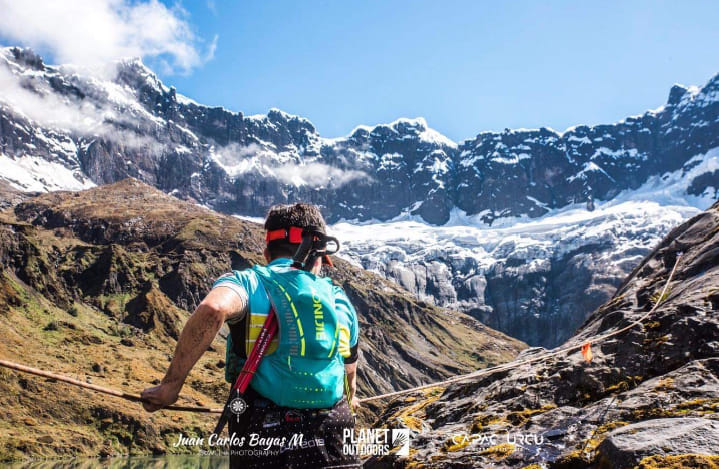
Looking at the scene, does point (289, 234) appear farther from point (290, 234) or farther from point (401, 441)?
point (401, 441)

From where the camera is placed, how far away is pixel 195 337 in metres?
4.02

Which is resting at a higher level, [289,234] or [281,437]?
[289,234]

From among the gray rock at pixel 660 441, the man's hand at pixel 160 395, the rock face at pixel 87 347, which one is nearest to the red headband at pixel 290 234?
the man's hand at pixel 160 395

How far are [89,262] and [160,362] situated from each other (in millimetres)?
66045

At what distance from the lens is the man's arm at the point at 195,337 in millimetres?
4004

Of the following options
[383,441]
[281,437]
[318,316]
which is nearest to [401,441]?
[383,441]

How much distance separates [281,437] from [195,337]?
1.13 meters

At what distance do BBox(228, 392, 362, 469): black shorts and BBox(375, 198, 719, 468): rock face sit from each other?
288 centimetres

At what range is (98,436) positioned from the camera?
336 ft

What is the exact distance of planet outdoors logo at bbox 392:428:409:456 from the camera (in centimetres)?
846

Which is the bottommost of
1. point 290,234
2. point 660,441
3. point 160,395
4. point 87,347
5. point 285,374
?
point 160,395

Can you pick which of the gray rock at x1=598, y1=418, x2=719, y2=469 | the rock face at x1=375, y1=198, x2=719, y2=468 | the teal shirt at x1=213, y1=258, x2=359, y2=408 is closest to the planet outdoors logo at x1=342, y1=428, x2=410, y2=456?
the rock face at x1=375, y1=198, x2=719, y2=468

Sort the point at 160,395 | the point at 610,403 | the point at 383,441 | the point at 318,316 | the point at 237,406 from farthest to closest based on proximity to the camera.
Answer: the point at 383,441 < the point at 610,403 < the point at 318,316 < the point at 237,406 < the point at 160,395

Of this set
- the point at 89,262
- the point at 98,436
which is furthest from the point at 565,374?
the point at 89,262
